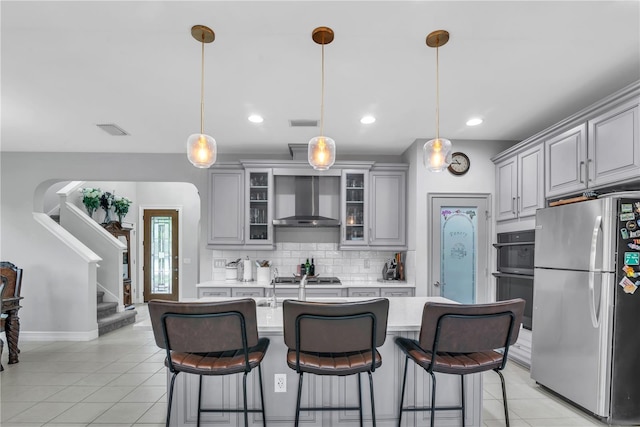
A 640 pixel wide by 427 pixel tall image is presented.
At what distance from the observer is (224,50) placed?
7.97 ft

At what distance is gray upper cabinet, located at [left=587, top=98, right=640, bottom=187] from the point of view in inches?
101

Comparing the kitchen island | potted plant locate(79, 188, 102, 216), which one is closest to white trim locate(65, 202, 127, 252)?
potted plant locate(79, 188, 102, 216)

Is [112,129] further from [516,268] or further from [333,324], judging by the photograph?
[516,268]

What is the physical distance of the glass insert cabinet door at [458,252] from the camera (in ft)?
14.6

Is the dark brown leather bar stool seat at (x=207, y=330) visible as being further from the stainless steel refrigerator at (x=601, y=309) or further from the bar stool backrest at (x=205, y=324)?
the stainless steel refrigerator at (x=601, y=309)

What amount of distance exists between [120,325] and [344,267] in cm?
368

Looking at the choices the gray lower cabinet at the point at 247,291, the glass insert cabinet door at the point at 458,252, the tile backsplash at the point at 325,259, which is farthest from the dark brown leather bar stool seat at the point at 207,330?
the tile backsplash at the point at 325,259

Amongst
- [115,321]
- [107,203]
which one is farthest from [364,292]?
[107,203]

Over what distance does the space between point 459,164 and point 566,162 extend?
52.9 inches

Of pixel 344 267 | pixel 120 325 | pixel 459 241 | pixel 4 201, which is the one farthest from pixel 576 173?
pixel 4 201

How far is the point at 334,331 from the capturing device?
185 centimetres

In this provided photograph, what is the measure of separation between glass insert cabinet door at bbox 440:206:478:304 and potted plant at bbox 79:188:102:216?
5.88 m

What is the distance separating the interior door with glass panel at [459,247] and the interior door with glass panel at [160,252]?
5626mm

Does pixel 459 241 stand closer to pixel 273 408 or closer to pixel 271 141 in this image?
pixel 271 141
